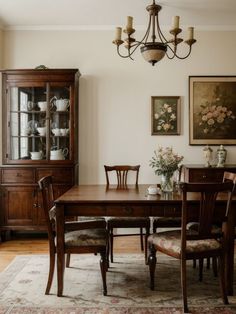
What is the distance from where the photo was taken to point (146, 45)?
9.36ft

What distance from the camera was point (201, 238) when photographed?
99.7 inches

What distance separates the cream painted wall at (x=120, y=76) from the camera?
182 inches

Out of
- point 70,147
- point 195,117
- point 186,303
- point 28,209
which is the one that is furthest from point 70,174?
point 186,303

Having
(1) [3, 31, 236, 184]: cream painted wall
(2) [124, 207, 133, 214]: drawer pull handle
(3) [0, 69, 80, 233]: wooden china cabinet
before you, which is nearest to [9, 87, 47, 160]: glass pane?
(3) [0, 69, 80, 233]: wooden china cabinet

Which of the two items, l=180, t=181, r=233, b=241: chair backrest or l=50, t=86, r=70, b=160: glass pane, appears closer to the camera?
l=180, t=181, r=233, b=241: chair backrest

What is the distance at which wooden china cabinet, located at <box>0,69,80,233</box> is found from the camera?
14.0ft

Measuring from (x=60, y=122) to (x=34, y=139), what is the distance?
15.6 inches

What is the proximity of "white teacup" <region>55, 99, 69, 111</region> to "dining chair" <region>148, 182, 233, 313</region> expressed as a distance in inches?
91.6

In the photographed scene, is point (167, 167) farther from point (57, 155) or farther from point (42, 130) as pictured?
point (42, 130)

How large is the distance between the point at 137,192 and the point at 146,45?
4.16 ft

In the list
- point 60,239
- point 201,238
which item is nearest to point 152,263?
point 201,238

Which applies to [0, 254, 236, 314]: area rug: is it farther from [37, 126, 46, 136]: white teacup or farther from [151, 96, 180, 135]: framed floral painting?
[151, 96, 180, 135]: framed floral painting

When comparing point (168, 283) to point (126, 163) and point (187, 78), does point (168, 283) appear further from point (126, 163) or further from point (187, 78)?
point (187, 78)

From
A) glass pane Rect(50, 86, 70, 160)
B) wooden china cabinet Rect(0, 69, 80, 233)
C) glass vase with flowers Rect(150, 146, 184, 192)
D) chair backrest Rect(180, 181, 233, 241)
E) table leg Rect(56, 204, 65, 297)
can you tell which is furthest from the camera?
glass pane Rect(50, 86, 70, 160)
